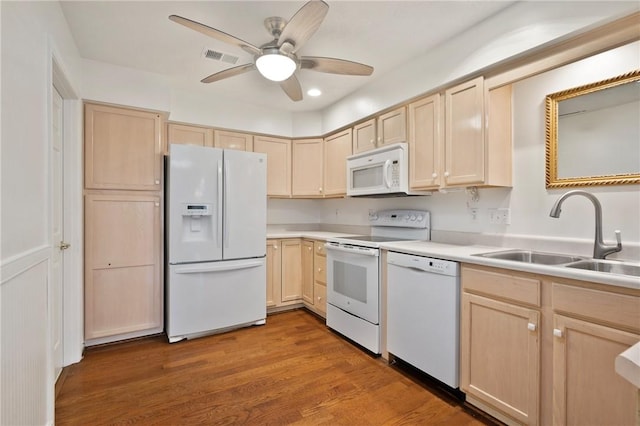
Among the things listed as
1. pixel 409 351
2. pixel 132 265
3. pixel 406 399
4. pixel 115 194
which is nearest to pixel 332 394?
pixel 406 399

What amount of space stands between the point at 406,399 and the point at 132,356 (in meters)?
2.17

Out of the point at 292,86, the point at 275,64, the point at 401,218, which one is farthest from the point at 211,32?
the point at 401,218

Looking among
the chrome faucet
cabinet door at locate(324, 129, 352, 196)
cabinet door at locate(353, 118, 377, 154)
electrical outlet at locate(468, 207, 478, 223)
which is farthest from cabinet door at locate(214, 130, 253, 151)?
the chrome faucet

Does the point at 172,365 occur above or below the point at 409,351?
below

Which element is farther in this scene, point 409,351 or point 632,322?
point 409,351

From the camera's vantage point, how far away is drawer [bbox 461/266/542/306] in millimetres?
1514

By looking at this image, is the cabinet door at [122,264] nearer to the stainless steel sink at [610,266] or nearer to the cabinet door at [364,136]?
the cabinet door at [364,136]

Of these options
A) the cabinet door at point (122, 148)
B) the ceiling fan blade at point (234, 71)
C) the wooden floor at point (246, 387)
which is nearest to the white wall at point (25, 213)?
the wooden floor at point (246, 387)

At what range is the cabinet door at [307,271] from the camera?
136 inches

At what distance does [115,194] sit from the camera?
8.96 feet

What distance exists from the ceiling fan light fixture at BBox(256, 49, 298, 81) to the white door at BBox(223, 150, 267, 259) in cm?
108

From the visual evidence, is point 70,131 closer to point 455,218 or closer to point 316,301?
point 316,301

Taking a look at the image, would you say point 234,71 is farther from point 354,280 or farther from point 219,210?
point 354,280

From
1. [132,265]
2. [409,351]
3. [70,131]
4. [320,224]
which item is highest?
[70,131]
